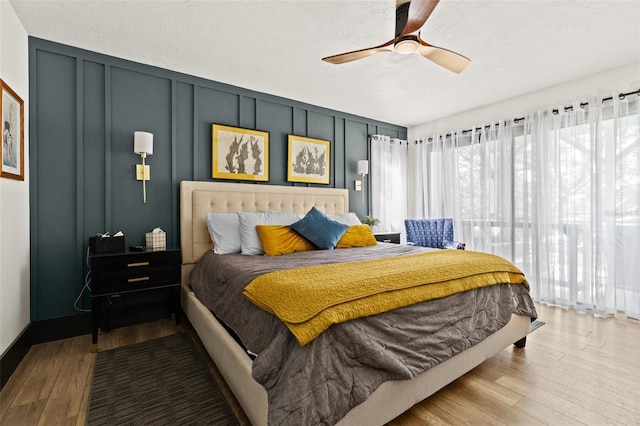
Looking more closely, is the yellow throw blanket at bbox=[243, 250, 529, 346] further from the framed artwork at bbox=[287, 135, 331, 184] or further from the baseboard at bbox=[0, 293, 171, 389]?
the framed artwork at bbox=[287, 135, 331, 184]

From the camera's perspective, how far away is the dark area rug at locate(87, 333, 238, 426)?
5.48 ft

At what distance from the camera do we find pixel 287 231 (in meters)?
3.05

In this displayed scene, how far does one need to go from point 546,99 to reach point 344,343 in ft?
13.3

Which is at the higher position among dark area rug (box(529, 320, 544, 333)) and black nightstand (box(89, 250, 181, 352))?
black nightstand (box(89, 250, 181, 352))

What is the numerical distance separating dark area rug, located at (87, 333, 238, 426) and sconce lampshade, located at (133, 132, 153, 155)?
174cm

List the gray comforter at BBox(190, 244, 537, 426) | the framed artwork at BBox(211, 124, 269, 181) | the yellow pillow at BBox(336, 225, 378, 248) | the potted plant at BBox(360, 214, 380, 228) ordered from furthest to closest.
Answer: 1. the potted plant at BBox(360, 214, 380, 228)
2. the framed artwork at BBox(211, 124, 269, 181)
3. the yellow pillow at BBox(336, 225, 378, 248)
4. the gray comforter at BBox(190, 244, 537, 426)

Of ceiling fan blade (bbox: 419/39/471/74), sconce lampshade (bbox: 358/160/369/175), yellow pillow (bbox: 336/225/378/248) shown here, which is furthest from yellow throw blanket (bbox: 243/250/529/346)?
sconce lampshade (bbox: 358/160/369/175)

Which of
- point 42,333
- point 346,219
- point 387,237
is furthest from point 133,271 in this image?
point 387,237

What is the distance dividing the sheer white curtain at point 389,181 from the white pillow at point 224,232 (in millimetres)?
2552

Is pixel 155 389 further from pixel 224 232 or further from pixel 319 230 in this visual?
pixel 319 230

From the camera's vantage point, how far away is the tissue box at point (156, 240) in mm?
2889

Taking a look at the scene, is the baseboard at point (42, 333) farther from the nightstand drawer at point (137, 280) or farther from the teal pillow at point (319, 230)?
the teal pillow at point (319, 230)

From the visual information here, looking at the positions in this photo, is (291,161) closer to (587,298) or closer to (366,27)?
(366,27)

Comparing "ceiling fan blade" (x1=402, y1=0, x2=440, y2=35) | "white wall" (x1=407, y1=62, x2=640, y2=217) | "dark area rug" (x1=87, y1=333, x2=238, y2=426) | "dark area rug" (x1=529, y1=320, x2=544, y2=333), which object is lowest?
"dark area rug" (x1=87, y1=333, x2=238, y2=426)
